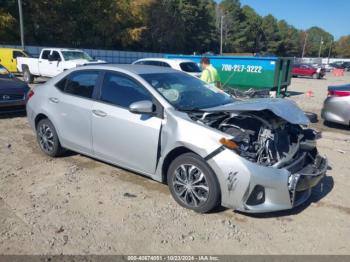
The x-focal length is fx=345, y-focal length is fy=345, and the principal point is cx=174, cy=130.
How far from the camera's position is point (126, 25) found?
166ft

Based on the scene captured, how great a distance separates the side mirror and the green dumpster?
997 cm

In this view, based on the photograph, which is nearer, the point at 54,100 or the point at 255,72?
the point at 54,100

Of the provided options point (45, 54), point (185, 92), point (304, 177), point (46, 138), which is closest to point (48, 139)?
point (46, 138)

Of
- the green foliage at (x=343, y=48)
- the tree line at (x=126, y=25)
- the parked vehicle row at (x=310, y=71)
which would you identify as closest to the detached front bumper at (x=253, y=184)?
the parked vehicle row at (x=310, y=71)

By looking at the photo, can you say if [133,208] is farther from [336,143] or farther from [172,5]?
[172,5]

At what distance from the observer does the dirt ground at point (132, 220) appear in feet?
11.1

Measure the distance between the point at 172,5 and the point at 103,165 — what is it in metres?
59.2

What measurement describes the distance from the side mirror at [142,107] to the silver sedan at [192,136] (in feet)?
0.04

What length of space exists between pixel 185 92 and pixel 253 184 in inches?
67.7

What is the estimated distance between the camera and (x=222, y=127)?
4.12 m

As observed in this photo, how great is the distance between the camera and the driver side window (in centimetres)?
446

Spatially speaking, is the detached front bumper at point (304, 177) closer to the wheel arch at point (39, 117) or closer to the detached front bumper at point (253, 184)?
the detached front bumper at point (253, 184)

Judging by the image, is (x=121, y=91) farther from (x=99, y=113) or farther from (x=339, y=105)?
(x=339, y=105)

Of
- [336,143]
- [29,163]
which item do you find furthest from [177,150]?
[336,143]
